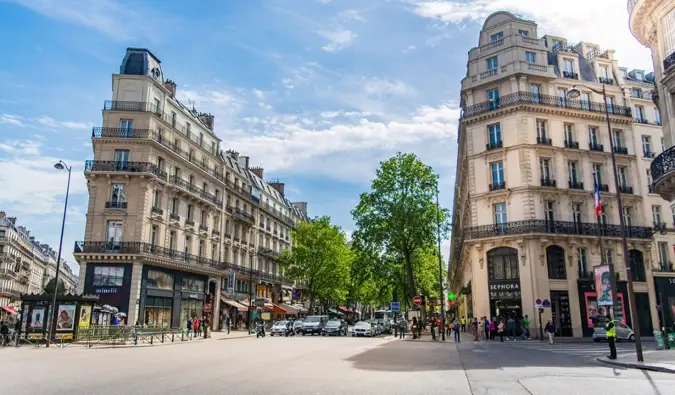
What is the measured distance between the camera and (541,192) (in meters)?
34.2

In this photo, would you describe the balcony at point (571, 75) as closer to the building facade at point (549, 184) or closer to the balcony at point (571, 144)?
the building facade at point (549, 184)

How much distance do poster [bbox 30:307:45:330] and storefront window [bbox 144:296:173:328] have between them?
433 inches

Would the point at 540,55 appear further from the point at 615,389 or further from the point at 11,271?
the point at 11,271

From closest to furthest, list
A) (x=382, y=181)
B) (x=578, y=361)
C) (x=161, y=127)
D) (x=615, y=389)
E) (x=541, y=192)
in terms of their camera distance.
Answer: (x=615, y=389), (x=578, y=361), (x=541, y=192), (x=161, y=127), (x=382, y=181)

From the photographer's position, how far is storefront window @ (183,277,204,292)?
1627 inches

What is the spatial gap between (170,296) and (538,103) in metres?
30.7

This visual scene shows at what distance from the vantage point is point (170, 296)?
38750mm

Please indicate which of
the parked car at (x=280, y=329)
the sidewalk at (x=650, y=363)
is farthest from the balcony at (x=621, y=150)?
the parked car at (x=280, y=329)

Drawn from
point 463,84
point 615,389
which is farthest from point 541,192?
point 615,389

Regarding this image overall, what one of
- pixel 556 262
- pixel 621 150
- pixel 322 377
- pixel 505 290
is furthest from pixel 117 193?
pixel 621 150

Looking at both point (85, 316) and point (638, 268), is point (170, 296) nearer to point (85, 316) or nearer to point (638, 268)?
point (85, 316)

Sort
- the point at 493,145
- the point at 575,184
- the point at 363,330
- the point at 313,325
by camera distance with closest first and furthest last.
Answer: the point at 575,184 → the point at 493,145 → the point at 363,330 → the point at 313,325

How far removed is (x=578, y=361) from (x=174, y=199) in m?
32.6

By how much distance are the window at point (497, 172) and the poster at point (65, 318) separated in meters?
27.5
